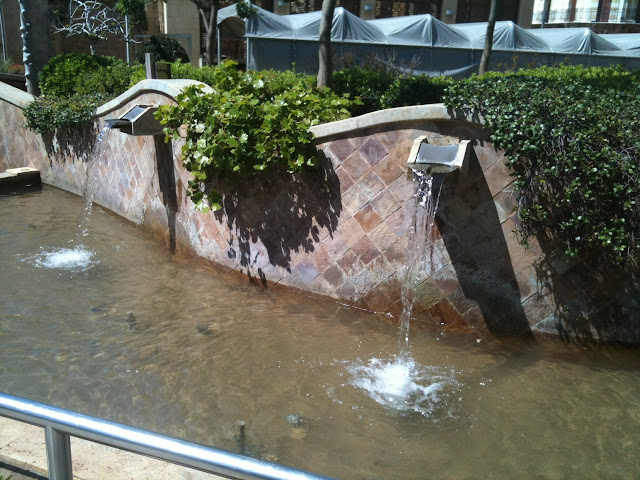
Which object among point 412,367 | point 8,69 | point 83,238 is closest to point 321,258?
point 412,367

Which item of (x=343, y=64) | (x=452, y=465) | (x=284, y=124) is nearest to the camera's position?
(x=452, y=465)

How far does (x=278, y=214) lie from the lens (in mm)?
5965

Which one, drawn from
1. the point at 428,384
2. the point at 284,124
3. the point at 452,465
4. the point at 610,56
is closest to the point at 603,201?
the point at 428,384

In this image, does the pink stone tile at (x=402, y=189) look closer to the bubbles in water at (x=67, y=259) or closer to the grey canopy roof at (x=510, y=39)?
the bubbles in water at (x=67, y=259)

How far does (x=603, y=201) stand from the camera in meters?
4.42

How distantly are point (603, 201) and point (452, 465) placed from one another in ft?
7.20

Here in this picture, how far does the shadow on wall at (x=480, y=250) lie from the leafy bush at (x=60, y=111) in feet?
19.1

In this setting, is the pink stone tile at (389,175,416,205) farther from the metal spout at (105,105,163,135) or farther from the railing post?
the railing post

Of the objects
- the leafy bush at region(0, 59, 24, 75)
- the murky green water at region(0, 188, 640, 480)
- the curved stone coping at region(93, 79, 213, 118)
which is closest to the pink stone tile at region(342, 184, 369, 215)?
the murky green water at region(0, 188, 640, 480)

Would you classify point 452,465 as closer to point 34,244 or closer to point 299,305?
point 299,305

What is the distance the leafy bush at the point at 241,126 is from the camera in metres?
5.61

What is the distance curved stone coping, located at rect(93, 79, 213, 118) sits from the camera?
6.67 meters

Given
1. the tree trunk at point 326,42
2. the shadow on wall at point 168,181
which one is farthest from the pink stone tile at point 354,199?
the tree trunk at point 326,42

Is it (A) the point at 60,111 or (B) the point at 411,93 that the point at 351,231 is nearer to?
(B) the point at 411,93
